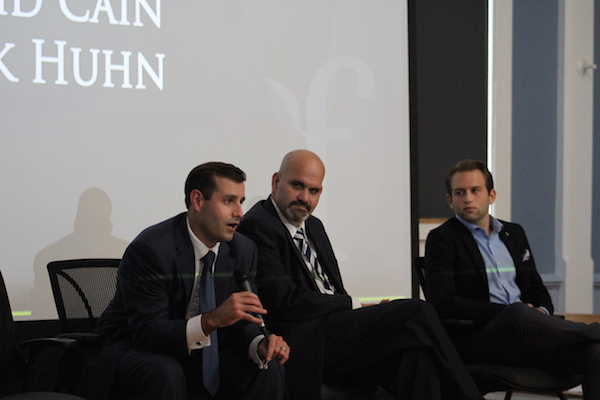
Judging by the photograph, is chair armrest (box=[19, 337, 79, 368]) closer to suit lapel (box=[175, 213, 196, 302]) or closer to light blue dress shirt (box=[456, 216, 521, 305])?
suit lapel (box=[175, 213, 196, 302])

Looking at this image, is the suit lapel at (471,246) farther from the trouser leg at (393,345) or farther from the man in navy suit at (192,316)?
the man in navy suit at (192,316)

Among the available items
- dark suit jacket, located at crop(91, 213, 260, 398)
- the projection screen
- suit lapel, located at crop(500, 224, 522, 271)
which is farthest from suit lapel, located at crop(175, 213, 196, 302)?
suit lapel, located at crop(500, 224, 522, 271)

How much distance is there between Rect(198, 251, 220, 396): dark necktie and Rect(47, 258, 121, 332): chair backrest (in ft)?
2.00

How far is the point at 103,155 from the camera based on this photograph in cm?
319

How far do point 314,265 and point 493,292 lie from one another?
0.80 metres

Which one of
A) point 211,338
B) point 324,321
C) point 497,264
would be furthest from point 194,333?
point 497,264

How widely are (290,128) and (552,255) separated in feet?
7.41

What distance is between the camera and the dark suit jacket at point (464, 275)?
2764 millimetres

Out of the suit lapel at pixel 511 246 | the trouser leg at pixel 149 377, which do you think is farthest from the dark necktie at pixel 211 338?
the suit lapel at pixel 511 246

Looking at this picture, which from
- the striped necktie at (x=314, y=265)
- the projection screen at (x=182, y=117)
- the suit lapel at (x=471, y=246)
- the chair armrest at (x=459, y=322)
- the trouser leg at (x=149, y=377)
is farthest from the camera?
the projection screen at (x=182, y=117)

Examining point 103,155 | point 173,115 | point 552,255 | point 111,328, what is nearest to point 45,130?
point 103,155

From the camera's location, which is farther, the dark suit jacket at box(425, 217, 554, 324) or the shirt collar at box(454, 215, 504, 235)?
the shirt collar at box(454, 215, 504, 235)

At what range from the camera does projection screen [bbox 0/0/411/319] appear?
10.0 feet

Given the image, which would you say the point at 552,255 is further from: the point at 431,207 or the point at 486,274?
the point at 486,274
